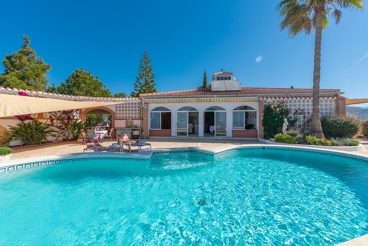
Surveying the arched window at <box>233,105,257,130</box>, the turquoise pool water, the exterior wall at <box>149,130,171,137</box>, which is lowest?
the turquoise pool water

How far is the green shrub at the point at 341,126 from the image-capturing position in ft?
47.3

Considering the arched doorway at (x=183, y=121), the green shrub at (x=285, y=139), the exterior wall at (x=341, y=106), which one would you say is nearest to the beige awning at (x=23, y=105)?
the arched doorway at (x=183, y=121)

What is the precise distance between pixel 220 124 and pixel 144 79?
101 ft

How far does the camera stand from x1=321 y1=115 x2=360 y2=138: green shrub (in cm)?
1441

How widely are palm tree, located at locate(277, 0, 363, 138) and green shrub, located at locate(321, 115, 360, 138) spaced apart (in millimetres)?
1597

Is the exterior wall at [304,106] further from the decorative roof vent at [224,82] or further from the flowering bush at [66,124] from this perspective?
the flowering bush at [66,124]

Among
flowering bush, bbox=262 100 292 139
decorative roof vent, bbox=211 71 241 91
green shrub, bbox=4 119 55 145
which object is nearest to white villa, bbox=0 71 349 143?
flowering bush, bbox=262 100 292 139

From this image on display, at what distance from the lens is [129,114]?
19.4 metres

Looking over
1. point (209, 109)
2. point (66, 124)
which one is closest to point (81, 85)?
point (66, 124)

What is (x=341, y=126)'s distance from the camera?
14617mm

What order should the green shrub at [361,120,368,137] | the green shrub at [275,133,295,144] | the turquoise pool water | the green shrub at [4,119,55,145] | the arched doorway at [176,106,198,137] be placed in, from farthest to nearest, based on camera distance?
the arched doorway at [176,106,198,137]
the green shrub at [361,120,368,137]
the green shrub at [275,133,295,144]
the green shrub at [4,119,55,145]
the turquoise pool water

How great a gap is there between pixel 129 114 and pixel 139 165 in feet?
35.9

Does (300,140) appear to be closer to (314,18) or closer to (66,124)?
(314,18)

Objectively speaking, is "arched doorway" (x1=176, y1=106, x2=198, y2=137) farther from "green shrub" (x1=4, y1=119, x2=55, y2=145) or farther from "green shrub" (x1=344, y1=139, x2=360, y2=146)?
"green shrub" (x1=344, y1=139, x2=360, y2=146)
